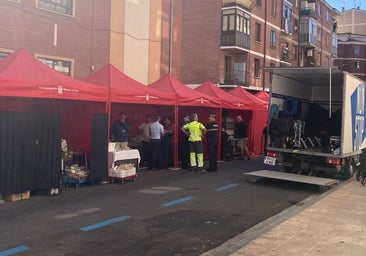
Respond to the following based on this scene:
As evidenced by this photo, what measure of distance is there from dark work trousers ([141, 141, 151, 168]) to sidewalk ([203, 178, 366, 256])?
641cm

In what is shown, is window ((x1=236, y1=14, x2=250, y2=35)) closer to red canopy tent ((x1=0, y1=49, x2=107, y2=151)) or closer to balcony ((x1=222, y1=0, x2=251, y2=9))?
balcony ((x1=222, y1=0, x2=251, y2=9))

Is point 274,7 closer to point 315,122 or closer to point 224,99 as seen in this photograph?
point 224,99

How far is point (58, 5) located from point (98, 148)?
11.2 meters

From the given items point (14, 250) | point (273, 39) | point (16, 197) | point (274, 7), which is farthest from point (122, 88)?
point (274, 7)

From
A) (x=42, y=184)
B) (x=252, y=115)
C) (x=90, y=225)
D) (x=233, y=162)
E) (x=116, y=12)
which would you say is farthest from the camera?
(x=116, y=12)

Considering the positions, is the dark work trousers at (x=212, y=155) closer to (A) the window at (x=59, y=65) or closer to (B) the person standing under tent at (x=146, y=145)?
(B) the person standing under tent at (x=146, y=145)

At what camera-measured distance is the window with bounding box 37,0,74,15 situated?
749 inches

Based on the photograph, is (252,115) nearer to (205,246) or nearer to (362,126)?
(362,126)

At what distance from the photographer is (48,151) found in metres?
9.49

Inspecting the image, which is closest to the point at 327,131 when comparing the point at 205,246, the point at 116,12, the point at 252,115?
the point at 252,115

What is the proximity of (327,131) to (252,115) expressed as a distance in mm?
5524

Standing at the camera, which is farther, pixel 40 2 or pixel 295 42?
pixel 295 42

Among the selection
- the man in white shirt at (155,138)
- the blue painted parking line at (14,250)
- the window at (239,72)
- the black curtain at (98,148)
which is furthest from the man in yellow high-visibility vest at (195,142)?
the window at (239,72)

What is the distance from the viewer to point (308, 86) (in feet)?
50.5
